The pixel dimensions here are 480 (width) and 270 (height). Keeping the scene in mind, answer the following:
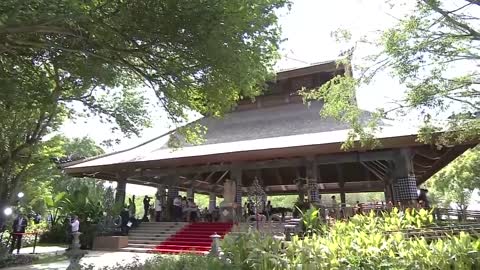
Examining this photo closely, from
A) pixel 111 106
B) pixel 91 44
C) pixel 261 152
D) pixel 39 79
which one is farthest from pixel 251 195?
pixel 91 44

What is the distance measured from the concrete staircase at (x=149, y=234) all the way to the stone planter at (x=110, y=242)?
265 mm

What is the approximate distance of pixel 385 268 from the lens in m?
4.60

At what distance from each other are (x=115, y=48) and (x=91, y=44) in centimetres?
50

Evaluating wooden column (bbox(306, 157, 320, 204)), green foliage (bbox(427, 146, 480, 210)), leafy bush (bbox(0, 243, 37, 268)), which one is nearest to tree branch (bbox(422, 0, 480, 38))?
wooden column (bbox(306, 157, 320, 204))

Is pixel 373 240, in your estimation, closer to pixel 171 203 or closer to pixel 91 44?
pixel 91 44

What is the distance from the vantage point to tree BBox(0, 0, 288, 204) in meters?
5.98

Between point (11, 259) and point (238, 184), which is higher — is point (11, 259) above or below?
below

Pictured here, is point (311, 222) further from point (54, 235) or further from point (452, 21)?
point (54, 235)

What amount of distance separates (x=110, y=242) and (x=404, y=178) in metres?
11.1

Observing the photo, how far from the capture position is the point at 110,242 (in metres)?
14.5

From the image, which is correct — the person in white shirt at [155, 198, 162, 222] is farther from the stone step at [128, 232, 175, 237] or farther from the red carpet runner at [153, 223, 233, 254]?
the red carpet runner at [153, 223, 233, 254]

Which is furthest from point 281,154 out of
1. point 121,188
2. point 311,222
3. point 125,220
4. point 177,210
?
point 121,188

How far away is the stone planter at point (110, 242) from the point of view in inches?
567

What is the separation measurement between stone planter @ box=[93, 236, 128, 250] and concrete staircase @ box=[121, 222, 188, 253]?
10.4 inches
